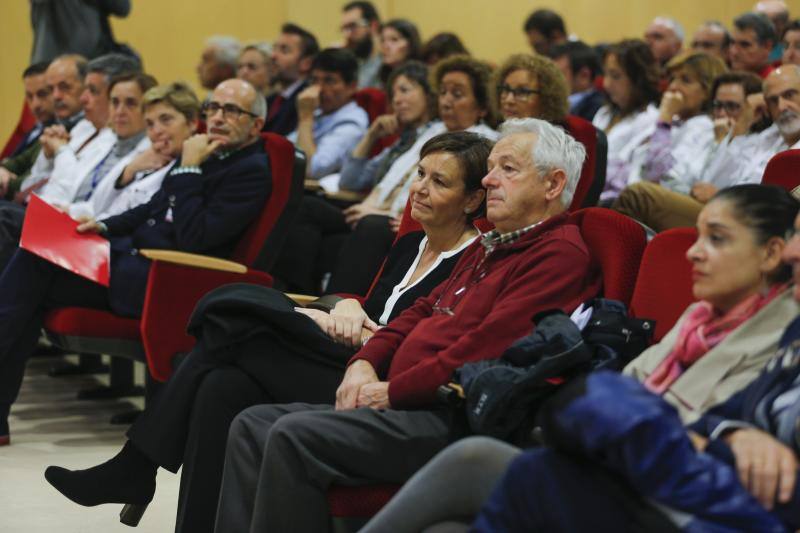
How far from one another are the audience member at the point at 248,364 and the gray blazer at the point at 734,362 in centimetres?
97

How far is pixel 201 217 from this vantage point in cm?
395

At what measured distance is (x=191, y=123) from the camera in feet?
14.5

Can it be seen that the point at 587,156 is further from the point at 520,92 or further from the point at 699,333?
the point at 699,333

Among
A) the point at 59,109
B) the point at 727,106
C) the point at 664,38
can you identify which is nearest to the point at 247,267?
the point at 727,106

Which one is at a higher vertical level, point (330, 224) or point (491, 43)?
point (491, 43)

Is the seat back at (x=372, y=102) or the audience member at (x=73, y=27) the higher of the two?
the audience member at (x=73, y=27)

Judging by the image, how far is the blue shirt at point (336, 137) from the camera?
18.5 ft

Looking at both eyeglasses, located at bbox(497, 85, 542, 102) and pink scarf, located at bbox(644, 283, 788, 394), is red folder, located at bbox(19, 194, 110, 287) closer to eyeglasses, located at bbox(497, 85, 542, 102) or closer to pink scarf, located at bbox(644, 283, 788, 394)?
eyeglasses, located at bbox(497, 85, 542, 102)

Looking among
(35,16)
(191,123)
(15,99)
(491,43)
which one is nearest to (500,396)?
(191,123)

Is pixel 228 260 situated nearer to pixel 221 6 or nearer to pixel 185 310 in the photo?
pixel 185 310

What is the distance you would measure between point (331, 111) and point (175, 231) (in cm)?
204

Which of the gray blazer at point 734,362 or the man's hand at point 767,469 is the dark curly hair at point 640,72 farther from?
the man's hand at point 767,469

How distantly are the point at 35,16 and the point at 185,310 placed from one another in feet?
12.1

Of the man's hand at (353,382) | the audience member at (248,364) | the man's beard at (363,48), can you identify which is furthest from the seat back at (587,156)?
the man's beard at (363,48)
